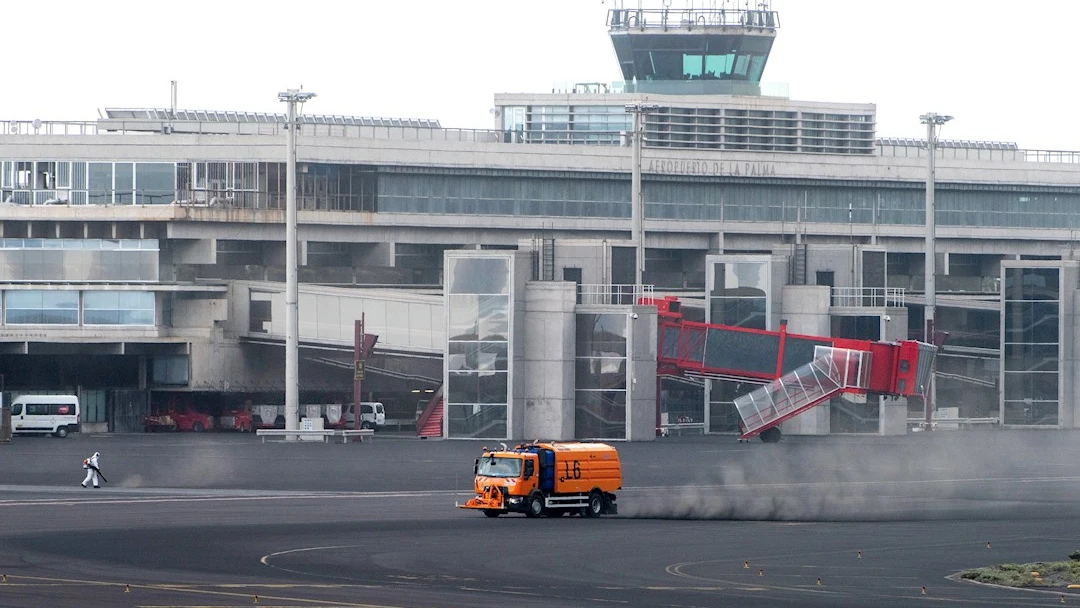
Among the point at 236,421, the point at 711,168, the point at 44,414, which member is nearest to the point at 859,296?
the point at 711,168

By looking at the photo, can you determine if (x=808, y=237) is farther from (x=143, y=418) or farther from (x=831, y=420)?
(x=143, y=418)

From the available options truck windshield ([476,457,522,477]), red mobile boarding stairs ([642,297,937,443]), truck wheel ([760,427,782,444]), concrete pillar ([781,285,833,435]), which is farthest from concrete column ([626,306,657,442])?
truck windshield ([476,457,522,477])

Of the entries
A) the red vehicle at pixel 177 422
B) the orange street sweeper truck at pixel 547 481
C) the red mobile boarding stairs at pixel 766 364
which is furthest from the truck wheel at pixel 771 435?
the orange street sweeper truck at pixel 547 481

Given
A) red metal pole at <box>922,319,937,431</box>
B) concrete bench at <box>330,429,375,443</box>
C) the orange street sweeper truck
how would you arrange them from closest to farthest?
the orange street sweeper truck → concrete bench at <box>330,429,375,443</box> → red metal pole at <box>922,319,937,431</box>

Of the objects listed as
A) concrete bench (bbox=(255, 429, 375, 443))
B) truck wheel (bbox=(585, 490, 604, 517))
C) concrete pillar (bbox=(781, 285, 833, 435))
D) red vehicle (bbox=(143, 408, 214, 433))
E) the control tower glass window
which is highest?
the control tower glass window

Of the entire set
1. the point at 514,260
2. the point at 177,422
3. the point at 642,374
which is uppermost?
the point at 514,260

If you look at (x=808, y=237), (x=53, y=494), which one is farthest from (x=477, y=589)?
(x=808, y=237)

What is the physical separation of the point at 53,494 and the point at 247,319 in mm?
46878

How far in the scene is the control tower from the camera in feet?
443

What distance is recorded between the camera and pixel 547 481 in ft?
169

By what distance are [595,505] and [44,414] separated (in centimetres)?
4976

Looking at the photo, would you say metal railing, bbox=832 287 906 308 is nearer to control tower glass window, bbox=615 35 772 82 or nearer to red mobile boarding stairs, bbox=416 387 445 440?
red mobile boarding stairs, bbox=416 387 445 440

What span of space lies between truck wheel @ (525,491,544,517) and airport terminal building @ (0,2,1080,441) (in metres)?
36.1

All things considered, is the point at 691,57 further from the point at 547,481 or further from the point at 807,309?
the point at 547,481
